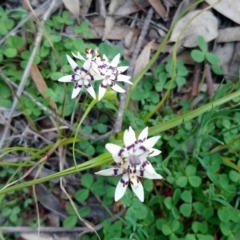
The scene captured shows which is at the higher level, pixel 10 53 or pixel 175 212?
pixel 10 53

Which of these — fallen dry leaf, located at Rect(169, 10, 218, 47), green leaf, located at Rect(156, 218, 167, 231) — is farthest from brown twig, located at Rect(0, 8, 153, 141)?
green leaf, located at Rect(156, 218, 167, 231)

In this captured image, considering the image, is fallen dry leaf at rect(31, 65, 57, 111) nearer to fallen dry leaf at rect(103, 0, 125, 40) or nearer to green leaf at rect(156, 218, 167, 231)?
fallen dry leaf at rect(103, 0, 125, 40)

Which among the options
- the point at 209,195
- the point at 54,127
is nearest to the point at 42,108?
the point at 54,127

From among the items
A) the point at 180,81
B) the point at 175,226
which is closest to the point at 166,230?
the point at 175,226

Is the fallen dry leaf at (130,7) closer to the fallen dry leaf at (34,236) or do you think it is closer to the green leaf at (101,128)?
the green leaf at (101,128)

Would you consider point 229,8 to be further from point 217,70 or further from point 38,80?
point 38,80

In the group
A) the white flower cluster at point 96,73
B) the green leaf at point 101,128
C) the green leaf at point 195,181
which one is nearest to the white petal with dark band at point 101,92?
the white flower cluster at point 96,73

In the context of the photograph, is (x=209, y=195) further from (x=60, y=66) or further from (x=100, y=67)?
(x=60, y=66)

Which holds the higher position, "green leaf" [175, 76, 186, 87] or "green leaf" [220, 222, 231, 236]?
"green leaf" [175, 76, 186, 87]
